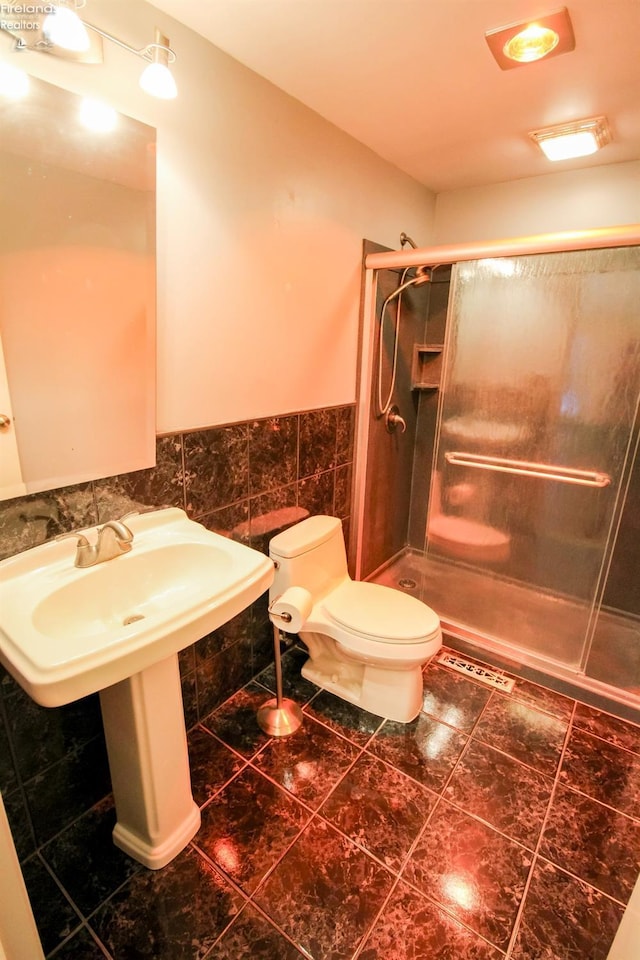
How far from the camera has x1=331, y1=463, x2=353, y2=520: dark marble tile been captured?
7.21 feet

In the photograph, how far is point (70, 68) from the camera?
1007 mm

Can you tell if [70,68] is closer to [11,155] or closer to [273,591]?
[11,155]

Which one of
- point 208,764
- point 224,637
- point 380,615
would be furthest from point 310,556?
point 208,764

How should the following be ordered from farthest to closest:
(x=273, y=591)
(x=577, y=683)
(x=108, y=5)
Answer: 1. (x=577, y=683)
2. (x=273, y=591)
3. (x=108, y=5)

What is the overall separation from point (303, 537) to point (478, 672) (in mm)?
1072

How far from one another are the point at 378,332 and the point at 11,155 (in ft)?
5.31

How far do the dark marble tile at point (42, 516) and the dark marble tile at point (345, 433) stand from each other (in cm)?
119

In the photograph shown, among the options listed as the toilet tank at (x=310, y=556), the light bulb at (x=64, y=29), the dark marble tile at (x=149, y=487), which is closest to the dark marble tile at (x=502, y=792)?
the toilet tank at (x=310, y=556)

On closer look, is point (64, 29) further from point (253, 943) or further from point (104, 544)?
point (253, 943)

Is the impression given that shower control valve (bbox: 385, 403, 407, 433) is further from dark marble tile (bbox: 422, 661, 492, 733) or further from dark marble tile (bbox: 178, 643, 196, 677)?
dark marble tile (bbox: 178, 643, 196, 677)

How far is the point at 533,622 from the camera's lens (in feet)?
6.85

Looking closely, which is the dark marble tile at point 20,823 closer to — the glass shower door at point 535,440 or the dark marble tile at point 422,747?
the dark marble tile at point 422,747

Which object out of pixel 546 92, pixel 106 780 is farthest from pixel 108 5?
pixel 106 780

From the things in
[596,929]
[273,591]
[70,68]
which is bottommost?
[596,929]
